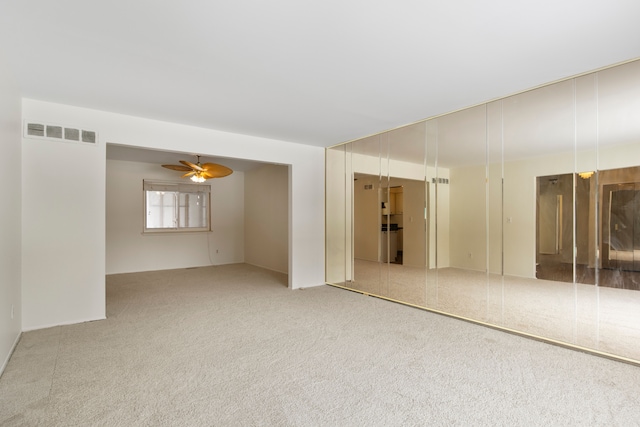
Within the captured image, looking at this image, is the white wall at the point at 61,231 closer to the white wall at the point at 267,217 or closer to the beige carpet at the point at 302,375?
the beige carpet at the point at 302,375

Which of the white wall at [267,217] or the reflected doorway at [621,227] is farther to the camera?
the white wall at [267,217]

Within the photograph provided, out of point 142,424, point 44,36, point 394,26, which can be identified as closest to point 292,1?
point 394,26

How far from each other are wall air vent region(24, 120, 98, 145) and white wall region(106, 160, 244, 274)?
3.63m

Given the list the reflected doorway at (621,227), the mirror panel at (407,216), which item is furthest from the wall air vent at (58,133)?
the reflected doorway at (621,227)

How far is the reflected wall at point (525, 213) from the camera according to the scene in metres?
2.80

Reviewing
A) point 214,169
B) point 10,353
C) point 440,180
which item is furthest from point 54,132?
point 440,180

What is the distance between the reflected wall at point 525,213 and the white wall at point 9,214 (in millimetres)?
4212

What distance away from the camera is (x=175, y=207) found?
305 inches

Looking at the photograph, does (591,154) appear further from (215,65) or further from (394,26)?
(215,65)

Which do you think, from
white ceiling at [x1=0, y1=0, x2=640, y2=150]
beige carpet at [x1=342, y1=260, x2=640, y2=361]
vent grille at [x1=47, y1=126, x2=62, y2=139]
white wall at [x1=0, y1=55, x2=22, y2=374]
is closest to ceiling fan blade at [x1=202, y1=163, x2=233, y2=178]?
white ceiling at [x1=0, y1=0, x2=640, y2=150]

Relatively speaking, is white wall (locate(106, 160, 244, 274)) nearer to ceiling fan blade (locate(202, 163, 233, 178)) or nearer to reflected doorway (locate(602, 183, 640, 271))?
ceiling fan blade (locate(202, 163, 233, 178))

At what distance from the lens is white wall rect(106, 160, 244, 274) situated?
273 inches

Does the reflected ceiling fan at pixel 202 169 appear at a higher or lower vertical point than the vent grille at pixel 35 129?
lower

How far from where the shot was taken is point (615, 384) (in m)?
2.32
